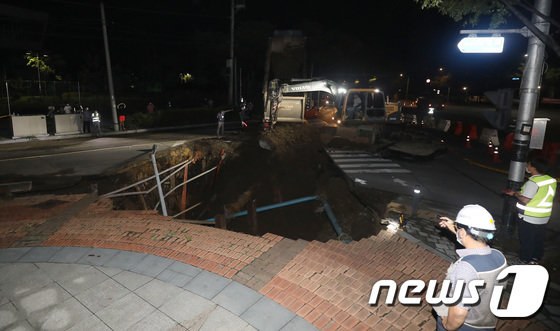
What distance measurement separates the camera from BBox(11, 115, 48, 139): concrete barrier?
18766 millimetres

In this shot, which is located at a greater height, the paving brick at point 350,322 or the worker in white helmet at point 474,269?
the worker in white helmet at point 474,269

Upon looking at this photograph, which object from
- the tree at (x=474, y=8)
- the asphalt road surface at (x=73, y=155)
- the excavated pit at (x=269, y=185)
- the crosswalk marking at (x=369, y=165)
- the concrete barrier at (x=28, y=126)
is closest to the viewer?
the tree at (x=474, y=8)

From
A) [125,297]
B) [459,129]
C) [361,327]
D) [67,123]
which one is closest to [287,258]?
[361,327]

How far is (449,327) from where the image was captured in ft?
8.95

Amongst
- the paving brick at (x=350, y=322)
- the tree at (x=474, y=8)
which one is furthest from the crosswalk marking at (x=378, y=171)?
the paving brick at (x=350, y=322)

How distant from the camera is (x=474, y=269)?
2.60 m

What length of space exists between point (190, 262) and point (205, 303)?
1052 mm

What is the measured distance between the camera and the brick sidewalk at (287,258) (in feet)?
13.2

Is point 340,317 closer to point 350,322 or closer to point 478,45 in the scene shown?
point 350,322

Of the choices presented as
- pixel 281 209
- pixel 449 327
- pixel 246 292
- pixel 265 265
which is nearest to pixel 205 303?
pixel 246 292

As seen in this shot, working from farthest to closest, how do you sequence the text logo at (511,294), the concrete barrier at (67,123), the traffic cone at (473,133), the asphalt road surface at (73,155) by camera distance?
1. the concrete barrier at (67,123)
2. the traffic cone at (473,133)
3. the asphalt road surface at (73,155)
4. the text logo at (511,294)

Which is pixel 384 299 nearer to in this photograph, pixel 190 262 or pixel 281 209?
pixel 190 262

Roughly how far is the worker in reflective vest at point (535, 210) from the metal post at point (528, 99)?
0.82 meters

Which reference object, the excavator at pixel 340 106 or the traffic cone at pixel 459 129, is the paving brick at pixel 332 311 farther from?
the traffic cone at pixel 459 129
